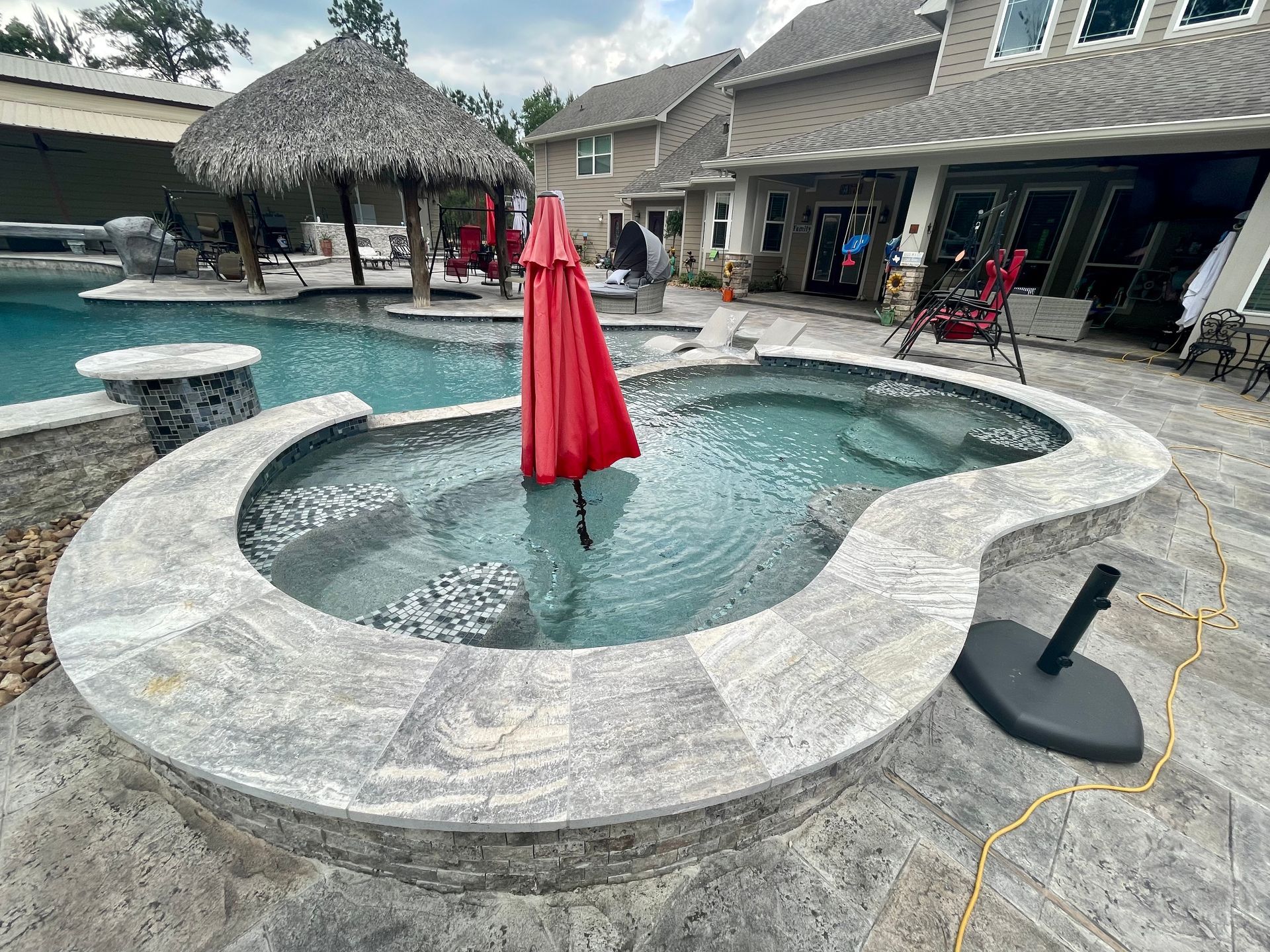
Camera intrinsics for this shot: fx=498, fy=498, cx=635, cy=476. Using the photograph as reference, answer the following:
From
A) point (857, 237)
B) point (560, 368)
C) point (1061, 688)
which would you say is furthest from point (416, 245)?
point (1061, 688)

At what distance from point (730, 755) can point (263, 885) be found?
A: 149 centimetres

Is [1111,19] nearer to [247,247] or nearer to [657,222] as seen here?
[657,222]

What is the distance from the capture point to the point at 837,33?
13477mm

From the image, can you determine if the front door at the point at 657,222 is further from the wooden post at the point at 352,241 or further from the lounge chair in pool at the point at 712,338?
the lounge chair in pool at the point at 712,338

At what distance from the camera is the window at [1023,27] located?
1001 cm

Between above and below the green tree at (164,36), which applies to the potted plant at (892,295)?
below

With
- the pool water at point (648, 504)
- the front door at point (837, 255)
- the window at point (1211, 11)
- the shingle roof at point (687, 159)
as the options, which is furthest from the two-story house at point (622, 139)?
the pool water at point (648, 504)

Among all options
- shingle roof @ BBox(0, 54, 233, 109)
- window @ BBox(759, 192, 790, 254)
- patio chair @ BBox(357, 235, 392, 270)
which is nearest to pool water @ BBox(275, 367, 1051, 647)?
window @ BBox(759, 192, 790, 254)

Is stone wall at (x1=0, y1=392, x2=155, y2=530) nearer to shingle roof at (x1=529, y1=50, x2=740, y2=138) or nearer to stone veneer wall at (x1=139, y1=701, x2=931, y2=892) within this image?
stone veneer wall at (x1=139, y1=701, x2=931, y2=892)

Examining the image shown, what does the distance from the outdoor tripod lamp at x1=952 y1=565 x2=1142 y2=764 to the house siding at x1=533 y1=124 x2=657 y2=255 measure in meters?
22.1

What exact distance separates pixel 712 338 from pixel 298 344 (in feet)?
23.3

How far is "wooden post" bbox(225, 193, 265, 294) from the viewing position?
10695mm

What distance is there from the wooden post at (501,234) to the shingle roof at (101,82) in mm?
13776

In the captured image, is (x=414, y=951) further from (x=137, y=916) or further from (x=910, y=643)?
(x=910, y=643)
